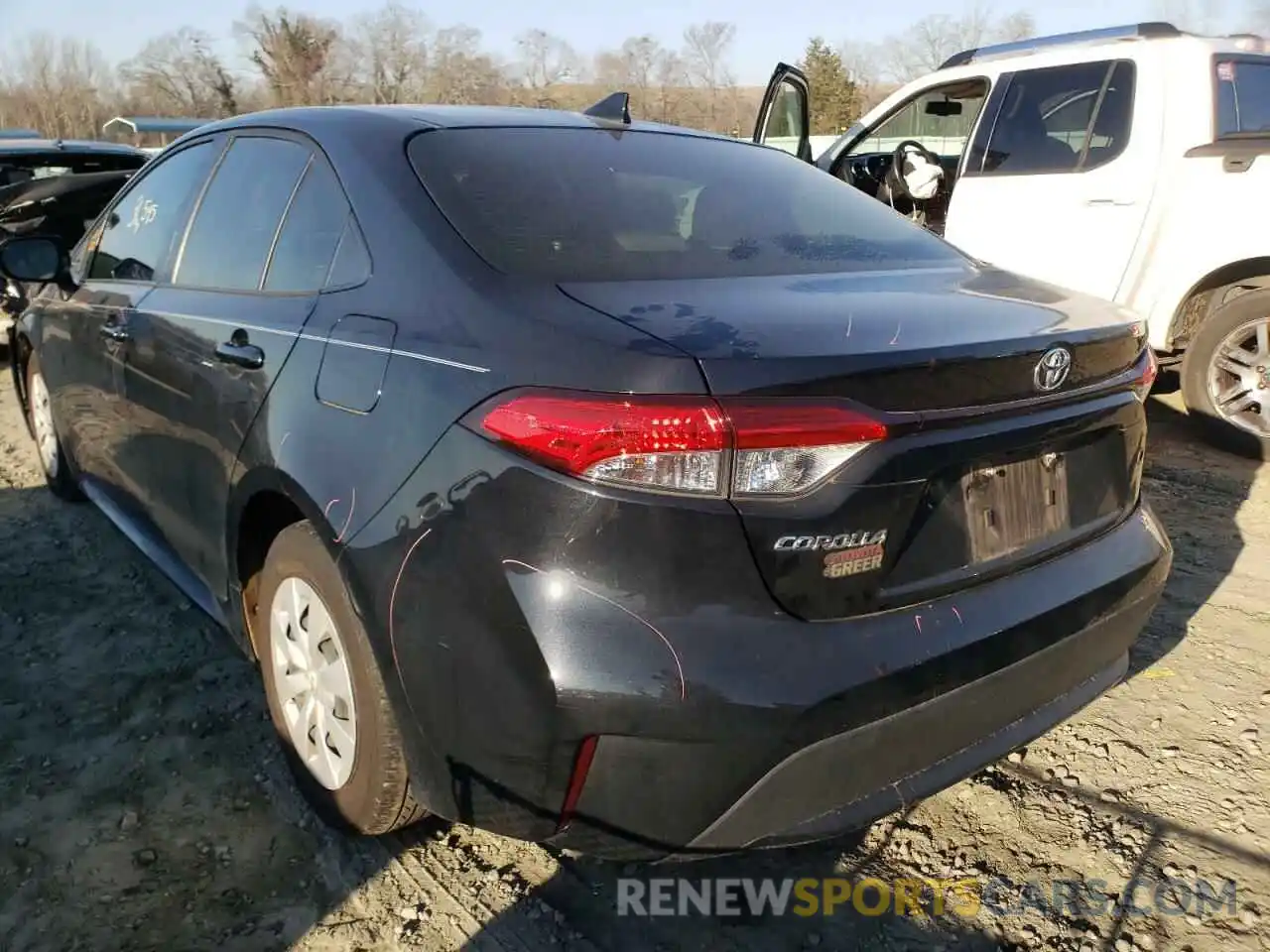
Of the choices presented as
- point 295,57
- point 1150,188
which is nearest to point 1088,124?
point 1150,188

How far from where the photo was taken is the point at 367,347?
6.79 feet

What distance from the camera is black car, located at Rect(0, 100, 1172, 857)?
166cm

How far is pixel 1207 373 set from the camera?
4969mm

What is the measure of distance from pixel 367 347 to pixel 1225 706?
253 centimetres

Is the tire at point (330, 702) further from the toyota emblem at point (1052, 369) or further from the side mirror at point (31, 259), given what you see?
the side mirror at point (31, 259)

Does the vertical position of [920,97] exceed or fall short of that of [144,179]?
it exceeds it

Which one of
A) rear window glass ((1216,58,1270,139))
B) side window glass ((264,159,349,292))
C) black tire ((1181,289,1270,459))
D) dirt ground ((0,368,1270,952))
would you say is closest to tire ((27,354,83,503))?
dirt ground ((0,368,1270,952))

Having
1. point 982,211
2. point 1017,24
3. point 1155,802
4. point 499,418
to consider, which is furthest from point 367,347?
point 1017,24

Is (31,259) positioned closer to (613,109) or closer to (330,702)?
(613,109)

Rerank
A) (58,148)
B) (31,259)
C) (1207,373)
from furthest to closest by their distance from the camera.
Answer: (58,148)
(1207,373)
(31,259)

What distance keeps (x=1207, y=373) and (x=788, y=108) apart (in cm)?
279

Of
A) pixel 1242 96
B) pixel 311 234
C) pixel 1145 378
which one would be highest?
pixel 1242 96

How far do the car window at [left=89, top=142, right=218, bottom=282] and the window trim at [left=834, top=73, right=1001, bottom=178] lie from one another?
3.79 m

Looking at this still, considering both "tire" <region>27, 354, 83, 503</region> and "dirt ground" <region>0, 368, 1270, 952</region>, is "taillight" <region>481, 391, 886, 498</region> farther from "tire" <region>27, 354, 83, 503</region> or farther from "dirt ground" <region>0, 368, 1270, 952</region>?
"tire" <region>27, 354, 83, 503</region>
